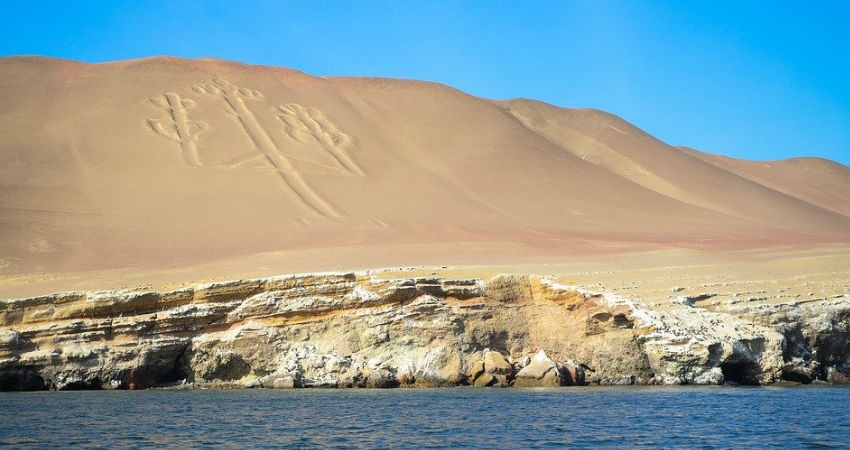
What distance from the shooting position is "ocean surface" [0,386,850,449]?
1591 cm

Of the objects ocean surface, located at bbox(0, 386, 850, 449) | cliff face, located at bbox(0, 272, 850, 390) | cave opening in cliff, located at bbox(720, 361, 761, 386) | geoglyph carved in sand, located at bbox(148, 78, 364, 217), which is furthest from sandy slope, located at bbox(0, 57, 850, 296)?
ocean surface, located at bbox(0, 386, 850, 449)

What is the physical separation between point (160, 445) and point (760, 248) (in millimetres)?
32669

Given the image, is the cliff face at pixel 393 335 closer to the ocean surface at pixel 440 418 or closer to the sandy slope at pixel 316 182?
the ocean surface at pixel 440 418

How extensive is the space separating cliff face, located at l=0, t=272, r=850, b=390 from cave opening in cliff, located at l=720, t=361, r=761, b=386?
0.05m

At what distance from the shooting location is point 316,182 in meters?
54.1

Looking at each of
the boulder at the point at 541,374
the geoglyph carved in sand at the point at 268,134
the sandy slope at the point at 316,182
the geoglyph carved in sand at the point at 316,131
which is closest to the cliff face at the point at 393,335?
the boulder at the point at 541,374

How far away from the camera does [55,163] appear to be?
174 ft

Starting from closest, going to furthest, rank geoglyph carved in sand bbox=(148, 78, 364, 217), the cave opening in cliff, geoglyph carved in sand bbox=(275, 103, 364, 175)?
the cave opening in cliff, geoglyph carved in sand bbox=(148, 78, 364, 217), geoglyph carved in sand bbox=(275, 103, 364, 175)

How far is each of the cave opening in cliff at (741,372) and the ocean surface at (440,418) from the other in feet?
4.22

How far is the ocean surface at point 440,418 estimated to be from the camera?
15914 millimetres

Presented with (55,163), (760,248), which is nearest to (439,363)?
(760,248)

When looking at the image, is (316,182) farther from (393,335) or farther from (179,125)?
(393,335)

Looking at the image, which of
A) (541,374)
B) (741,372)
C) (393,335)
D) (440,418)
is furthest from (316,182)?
(440,418)

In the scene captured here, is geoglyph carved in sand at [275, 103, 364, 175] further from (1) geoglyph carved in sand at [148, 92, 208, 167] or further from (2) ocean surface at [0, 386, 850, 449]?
(2) ocean surface at [0, 386, 850, 449]
